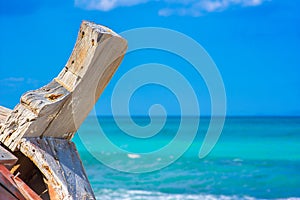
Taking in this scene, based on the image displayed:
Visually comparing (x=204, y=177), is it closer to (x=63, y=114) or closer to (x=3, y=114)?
(x=3, y=114)

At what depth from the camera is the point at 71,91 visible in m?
2.21

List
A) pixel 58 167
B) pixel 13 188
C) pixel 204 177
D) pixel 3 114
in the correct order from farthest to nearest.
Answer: pixel 204 177
pixel 3 114
pixel 58 167
pixel 13 188

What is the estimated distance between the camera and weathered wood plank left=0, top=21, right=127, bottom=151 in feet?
7.14

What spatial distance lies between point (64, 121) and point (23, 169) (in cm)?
30

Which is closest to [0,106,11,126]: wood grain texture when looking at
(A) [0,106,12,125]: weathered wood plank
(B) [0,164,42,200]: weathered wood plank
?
(A) [0,106,12,125]: weathered wood plank

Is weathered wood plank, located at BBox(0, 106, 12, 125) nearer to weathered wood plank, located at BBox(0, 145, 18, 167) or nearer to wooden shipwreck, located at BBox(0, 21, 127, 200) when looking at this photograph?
wooden shipwreck, located at BBox(0, 21, 127, 200)

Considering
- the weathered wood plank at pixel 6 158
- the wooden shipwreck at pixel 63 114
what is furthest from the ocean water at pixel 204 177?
the weathered wood plank at pixel 6 158

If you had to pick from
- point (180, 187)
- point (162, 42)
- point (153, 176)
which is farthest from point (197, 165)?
point (162, 42)

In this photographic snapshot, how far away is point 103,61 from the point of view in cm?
220

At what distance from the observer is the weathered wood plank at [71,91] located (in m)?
2.18

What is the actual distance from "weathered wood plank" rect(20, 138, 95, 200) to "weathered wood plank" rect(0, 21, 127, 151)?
0.04 meters

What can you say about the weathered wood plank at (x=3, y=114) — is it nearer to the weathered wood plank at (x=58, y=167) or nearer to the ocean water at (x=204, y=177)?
the weathered wood plank at (x=58, y=167)

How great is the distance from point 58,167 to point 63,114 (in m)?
0.22

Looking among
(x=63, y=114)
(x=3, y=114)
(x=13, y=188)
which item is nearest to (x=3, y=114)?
(x=3, y=114)
